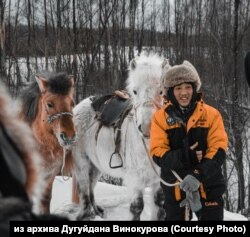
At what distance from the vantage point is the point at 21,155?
87 cm

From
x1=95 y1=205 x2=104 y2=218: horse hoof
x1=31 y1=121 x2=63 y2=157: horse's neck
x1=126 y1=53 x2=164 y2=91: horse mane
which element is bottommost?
x1=95 y1=205 x2=104 y2=218: horse hoof

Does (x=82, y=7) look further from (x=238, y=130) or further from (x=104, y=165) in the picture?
(x=104, y=165)

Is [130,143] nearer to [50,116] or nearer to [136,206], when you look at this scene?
[136,206]

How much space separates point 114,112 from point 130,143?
0.42m

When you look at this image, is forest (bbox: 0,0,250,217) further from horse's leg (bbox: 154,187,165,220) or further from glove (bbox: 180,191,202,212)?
glove (bbox: 180,191,202,212)

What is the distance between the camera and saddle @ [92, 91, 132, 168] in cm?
382

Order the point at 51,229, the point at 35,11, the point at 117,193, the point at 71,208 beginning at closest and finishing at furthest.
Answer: the point at 51,229 < the point at 71,208 < the point at 117,193 < the point at 35,11

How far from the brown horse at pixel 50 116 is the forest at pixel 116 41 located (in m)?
7.58

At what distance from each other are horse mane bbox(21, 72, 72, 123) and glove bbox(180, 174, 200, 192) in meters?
1.63

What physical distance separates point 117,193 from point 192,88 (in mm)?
3057

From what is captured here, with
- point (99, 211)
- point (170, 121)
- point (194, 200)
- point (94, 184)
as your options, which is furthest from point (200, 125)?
point (99, 211)

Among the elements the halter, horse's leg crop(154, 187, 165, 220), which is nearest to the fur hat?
the halter

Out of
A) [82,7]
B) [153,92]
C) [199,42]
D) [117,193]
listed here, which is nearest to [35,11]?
[82,7]

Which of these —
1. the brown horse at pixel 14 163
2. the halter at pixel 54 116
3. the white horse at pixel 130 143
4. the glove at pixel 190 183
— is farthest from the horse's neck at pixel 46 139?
the brown horse at pixel 14 163
